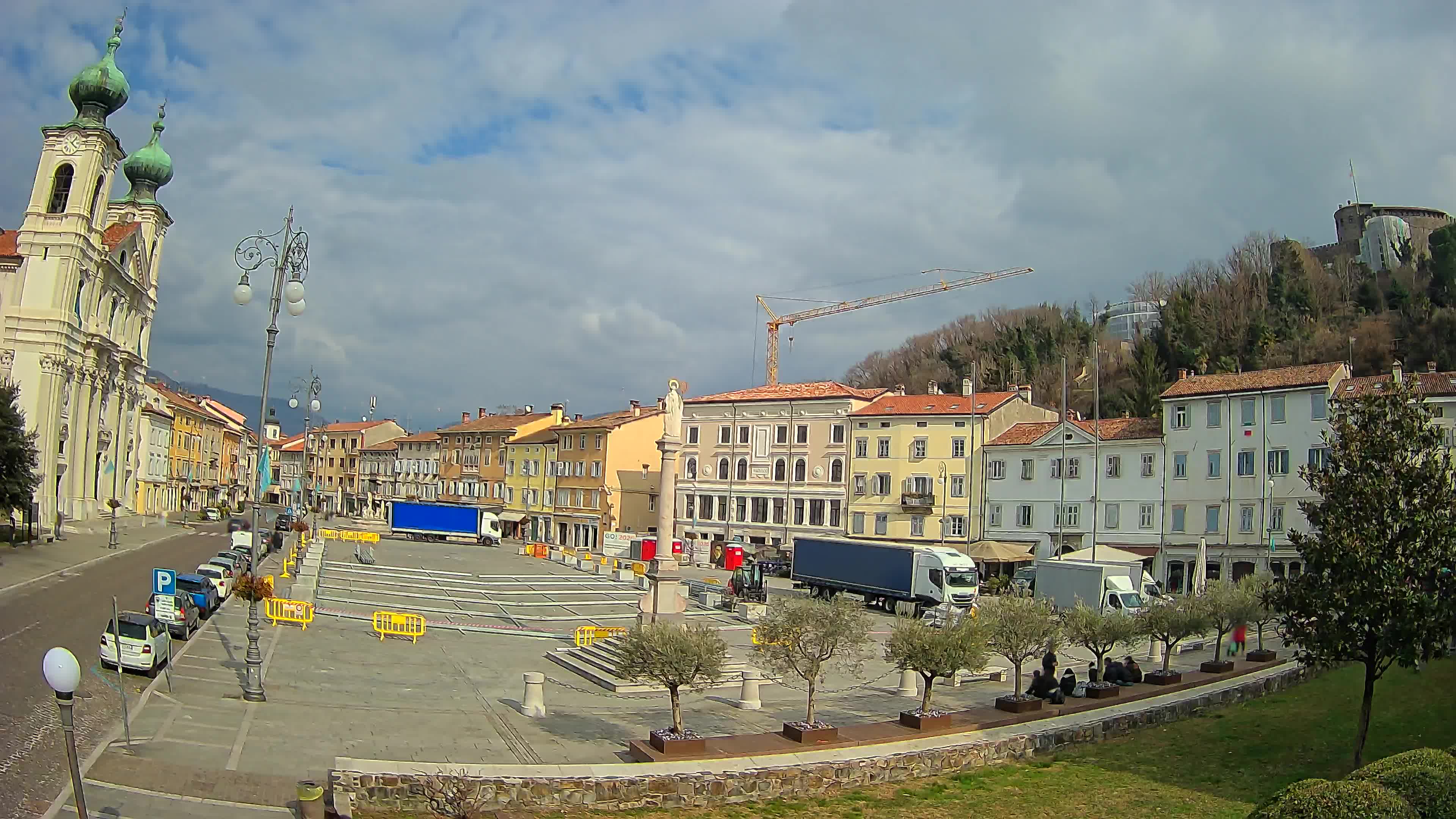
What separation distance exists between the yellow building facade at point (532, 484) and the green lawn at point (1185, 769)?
7117 cm

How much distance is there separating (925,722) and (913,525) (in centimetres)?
4750

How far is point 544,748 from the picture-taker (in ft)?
59.6

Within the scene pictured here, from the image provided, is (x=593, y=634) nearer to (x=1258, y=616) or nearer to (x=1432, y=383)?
(x=1258, y=616)

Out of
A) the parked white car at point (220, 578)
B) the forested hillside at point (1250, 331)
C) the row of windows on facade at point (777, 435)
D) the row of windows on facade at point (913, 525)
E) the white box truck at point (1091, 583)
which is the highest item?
the forested hillside at point (1250, 331)

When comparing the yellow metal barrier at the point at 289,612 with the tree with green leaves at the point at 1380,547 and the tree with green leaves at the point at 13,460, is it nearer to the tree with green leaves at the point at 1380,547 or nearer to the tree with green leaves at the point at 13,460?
the tree with green leaves at the point at 13,460

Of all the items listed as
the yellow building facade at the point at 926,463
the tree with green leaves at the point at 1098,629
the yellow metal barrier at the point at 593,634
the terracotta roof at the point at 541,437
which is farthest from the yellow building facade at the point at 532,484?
the tree with green leaves at the point at 1098,629

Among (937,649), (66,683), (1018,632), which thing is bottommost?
(937,649)

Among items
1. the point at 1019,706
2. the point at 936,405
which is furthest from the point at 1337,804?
the point at 936,405

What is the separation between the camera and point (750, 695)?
75.0 ft

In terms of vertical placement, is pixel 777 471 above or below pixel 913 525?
above

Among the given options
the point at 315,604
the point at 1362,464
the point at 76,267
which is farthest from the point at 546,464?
the point at 1362,464

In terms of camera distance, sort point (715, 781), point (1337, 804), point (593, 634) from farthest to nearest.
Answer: point (593, 634)
point (715, 781)
point (1337, 804)

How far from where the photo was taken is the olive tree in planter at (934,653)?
62.0ft

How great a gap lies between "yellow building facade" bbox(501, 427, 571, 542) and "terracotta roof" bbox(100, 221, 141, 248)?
35.8m
